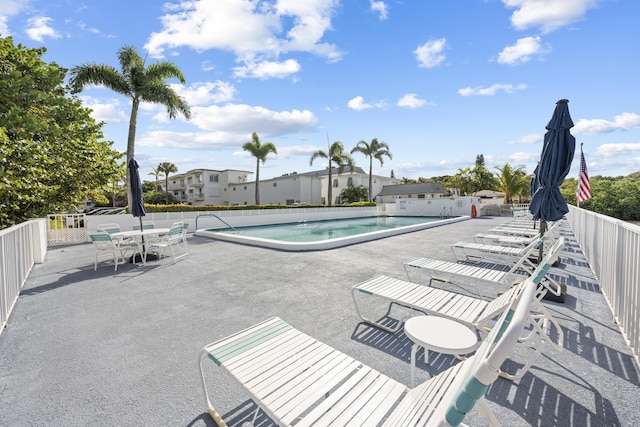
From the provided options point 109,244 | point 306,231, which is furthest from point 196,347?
point 306,231

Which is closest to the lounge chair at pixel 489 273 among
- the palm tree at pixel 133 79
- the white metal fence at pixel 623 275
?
the white metal fence at pixel 623 275

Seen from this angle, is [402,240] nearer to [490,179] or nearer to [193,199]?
[490,179]

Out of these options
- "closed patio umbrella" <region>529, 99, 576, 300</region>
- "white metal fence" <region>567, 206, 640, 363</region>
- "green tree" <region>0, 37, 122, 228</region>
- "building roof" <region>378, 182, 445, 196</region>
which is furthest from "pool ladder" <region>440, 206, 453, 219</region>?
"green tree" <region>0, 37, 122, 228</region>

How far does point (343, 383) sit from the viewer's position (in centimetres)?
177

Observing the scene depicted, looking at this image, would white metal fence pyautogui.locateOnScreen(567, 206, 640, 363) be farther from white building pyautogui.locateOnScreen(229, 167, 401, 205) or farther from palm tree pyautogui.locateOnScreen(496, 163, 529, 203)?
palm tree pyautogui.locateOnScreen(496, 163, 529, 203)

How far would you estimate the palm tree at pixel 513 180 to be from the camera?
119ft

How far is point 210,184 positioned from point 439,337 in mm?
47710

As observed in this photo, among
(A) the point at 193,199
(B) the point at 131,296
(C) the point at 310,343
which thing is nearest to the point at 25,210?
(B) the point at 131,296

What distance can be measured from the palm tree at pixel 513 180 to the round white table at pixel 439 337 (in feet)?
139

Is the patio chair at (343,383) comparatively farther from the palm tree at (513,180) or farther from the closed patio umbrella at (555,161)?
the palm tree at (513,180)

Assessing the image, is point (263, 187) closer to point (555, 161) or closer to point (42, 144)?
point (42, 144)

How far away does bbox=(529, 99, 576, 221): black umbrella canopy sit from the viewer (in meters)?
4.62

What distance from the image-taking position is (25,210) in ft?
30.8

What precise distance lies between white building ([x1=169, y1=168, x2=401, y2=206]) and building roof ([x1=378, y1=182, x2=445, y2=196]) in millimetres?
1647
